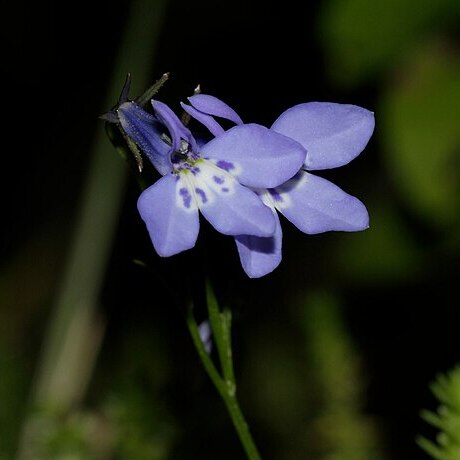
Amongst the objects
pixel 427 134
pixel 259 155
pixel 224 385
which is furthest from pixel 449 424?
pixel 427 134

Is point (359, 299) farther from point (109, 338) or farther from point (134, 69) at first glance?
point (134, 69)

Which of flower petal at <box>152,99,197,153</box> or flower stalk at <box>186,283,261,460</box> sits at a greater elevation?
flower petal at <box>152,99,197,153</box>

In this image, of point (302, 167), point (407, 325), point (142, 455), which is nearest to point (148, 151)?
point (302, 167)

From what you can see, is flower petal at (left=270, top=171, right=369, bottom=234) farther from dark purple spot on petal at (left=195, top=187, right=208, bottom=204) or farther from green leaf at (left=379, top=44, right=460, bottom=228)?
green leaf at (left=379, top=44, right=460, bottom=228)

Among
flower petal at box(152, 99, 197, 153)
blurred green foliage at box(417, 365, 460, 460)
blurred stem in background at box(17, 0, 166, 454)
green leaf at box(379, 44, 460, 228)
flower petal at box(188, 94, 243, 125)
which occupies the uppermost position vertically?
flower petal at box(188, 94, 243, 125)

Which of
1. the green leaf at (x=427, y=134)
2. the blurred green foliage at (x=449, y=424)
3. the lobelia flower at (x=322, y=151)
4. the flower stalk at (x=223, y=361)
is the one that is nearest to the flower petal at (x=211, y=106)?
the lobelia flower at (x=322, y=151)

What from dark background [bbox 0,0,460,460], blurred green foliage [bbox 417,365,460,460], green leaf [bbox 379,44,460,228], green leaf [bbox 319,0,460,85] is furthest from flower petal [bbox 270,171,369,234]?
green leaf [bbox 319,0,460,85]
